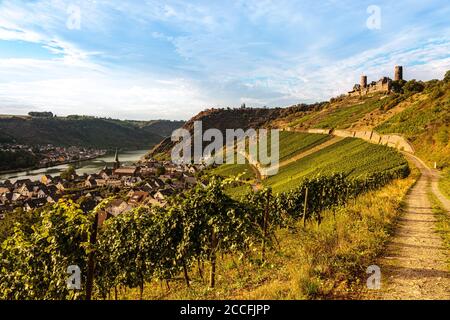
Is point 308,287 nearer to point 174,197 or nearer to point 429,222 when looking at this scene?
point 174,197

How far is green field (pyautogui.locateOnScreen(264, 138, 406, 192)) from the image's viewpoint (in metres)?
37.4

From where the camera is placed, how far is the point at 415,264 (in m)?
8.14

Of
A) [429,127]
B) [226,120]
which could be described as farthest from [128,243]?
[226,120]

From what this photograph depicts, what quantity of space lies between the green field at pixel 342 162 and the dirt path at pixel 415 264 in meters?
19.5

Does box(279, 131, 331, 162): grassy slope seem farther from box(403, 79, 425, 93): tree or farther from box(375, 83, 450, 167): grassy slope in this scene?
box(403, 79, 425, 93): tree

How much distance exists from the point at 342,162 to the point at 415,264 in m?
38.6

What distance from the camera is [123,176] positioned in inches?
3900

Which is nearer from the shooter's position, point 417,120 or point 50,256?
point 50,256

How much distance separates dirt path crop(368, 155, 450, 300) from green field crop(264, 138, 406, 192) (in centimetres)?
1948

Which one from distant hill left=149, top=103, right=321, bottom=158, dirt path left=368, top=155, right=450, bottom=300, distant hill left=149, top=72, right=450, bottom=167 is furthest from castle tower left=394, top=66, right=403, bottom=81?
dirt path left=368, top=155, right=450, bottom=300

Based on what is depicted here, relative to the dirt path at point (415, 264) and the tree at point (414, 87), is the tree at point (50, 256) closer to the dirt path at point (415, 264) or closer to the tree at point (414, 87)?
the dirt path at point (415, 264)

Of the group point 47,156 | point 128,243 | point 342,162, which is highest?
point 342,162

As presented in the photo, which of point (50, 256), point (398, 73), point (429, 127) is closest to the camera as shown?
point (50, 256)

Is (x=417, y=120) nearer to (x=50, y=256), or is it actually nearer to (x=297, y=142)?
(x=297, y=142)
